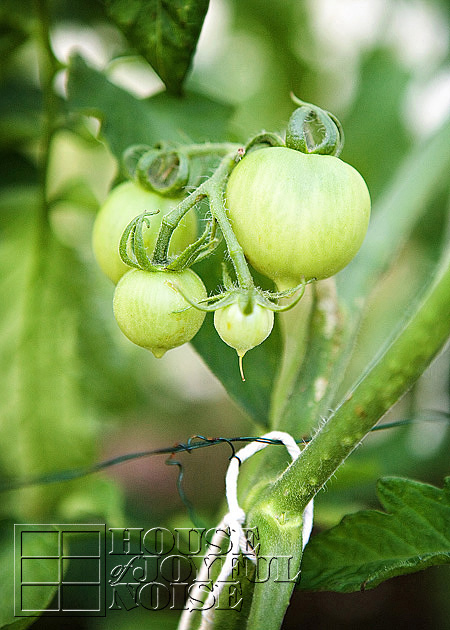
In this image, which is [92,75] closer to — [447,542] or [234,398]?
[234,398]

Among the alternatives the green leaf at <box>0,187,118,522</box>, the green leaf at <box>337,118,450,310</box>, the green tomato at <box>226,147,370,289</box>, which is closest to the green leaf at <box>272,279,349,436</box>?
the green leaf at <box>337,118,450,310</box>

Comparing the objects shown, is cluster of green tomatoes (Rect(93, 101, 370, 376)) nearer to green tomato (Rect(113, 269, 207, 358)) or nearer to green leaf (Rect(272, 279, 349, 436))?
green tomato (Rect(113, 269, 207, 358))

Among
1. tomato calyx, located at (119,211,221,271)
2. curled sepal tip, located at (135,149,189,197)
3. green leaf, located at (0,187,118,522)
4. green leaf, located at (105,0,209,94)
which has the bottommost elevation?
green leaf, located at (0,187,118,522)

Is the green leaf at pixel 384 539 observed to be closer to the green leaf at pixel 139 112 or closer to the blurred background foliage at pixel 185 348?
the blurred background foliage at pixel 185 348

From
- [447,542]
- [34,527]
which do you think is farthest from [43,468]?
A: [447,542]

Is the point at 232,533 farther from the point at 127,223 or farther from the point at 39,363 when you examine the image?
the point at 39,363

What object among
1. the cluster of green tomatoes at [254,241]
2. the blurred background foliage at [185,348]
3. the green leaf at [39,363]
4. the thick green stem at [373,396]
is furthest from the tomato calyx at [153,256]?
the green leaf at [39,363]
